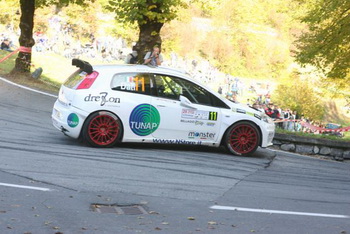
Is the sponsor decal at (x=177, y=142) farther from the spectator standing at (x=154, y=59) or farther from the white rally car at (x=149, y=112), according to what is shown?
the spectator standing at (x=154, y=59)

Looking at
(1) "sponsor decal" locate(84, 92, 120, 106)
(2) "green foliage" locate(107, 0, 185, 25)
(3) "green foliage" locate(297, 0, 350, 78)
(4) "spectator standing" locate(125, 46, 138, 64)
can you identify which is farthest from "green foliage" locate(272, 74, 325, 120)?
(1) "sponsor decal" locate(84, 92, 120, 106)

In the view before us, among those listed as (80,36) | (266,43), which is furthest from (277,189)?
(266,43)

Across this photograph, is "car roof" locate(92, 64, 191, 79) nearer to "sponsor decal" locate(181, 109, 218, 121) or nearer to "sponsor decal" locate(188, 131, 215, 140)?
"sponsor decal" locate(181, 109, 218, 121)

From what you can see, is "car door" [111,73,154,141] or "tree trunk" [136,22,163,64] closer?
"car door" [111,73,154,141]

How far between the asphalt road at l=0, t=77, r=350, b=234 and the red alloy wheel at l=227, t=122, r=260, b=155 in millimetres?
234

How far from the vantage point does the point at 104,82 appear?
11.3 metres

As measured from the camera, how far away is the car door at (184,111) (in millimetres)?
11531

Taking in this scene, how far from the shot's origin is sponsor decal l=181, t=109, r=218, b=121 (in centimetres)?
1166

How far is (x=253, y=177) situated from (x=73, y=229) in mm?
4708

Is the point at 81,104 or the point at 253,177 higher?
the point at 81,104

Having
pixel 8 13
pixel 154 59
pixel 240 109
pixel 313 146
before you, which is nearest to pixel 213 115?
pixel 240 109

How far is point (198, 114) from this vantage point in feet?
38.5

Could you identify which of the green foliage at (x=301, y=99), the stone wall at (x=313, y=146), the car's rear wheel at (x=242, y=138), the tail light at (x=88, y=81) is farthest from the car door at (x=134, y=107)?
the green foliage at (x=301, y=99)

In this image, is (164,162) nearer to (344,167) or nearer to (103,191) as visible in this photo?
(103,191)
